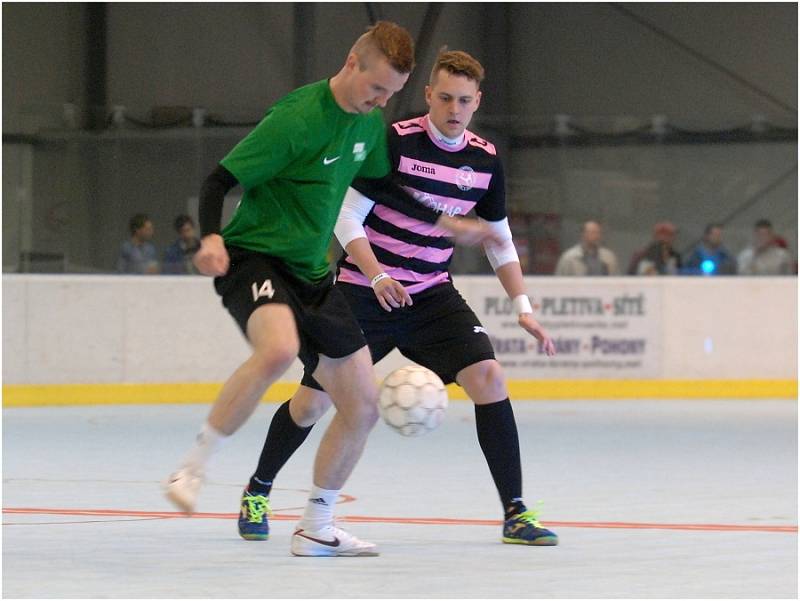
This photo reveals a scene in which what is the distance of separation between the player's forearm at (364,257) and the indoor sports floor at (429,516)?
102 centimetres

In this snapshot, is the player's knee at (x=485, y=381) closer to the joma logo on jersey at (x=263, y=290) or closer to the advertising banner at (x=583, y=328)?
the joma logo on jersey at (x=263, y=290)

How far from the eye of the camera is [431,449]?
9.70 m

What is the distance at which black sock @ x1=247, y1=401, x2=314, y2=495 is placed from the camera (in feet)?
19.5

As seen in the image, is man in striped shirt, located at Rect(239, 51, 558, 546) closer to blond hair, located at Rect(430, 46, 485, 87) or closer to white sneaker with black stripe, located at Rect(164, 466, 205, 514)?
blond hair, located at Rect(430, 46, 485, 87)

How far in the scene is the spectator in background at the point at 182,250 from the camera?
46.0 feet

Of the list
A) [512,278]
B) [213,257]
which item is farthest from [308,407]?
[213,257]

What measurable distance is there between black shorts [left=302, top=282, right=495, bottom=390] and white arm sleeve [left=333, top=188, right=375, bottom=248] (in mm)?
242

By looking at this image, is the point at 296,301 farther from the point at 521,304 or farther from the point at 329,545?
the point at 521,304

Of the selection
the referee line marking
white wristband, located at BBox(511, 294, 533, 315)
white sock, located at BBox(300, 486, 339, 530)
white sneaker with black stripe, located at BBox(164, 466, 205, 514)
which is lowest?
the referee line marking

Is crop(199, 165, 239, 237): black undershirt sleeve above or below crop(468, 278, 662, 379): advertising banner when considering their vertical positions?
above

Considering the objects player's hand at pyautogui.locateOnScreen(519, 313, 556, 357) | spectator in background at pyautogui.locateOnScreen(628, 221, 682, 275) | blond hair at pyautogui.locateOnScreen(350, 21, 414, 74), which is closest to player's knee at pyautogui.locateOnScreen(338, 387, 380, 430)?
player's hand at pyautogui.locateOnScreen(519, 313, 556, 357)

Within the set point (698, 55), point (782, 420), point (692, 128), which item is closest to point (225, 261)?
point (782, 420)

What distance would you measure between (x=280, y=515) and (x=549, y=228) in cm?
952

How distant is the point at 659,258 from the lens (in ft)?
50.1
